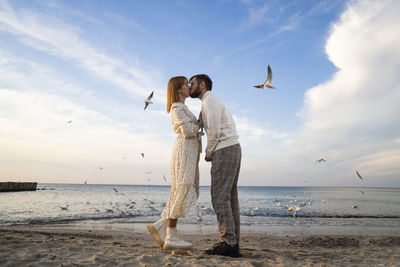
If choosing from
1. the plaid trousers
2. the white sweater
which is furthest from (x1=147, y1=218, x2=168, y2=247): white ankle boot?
the white sweater

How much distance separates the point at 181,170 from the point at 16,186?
45.9m

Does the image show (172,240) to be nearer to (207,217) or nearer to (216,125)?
(216,125)

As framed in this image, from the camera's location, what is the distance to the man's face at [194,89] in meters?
3.54

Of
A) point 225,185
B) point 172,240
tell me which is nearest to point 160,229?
point 172,240

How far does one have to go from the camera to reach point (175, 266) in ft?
8.60

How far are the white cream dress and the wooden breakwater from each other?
1697 inches

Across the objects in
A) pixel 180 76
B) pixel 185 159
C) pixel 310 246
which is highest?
pixel 180 76

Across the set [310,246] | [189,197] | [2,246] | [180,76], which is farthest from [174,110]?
[310,246]

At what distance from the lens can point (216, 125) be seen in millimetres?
3230

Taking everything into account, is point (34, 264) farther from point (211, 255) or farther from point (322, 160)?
point (322, 160)

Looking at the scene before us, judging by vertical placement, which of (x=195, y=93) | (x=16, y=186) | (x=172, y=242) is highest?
(x=195, y=93)

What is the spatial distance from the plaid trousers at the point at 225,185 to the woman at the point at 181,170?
402 mm

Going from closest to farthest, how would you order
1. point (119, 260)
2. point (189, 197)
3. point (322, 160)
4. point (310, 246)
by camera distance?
point (119, 260) → point (189, 197) → point (310, 246) → point (322, 160)

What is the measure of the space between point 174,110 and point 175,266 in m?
1.95
